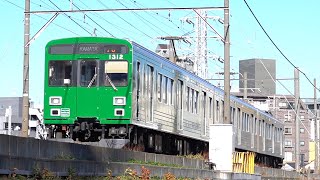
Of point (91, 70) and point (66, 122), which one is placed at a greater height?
point (91, 70)

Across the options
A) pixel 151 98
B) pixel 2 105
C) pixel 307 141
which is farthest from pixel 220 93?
pixel 307 141

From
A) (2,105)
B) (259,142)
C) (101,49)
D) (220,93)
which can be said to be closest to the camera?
(101,49)

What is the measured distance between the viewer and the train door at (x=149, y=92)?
21781mm

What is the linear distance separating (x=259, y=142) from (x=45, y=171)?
31.0 m

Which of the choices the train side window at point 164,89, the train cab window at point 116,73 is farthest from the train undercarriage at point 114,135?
the train cab window at point 116,73

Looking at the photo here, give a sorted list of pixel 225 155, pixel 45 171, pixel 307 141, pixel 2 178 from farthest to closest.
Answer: pixel 307 141
pixel 225 155
pixel 45 171
pixel 2 178

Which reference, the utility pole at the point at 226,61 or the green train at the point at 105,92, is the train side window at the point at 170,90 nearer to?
the green train at the point at 105,92

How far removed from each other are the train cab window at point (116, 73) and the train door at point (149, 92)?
1.32 metres

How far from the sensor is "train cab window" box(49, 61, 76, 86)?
21167 mm

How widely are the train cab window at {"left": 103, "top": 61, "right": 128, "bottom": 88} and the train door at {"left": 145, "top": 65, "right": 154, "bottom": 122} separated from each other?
1317 millimetres

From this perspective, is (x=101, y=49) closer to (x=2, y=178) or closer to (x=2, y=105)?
(x=2, y=178)

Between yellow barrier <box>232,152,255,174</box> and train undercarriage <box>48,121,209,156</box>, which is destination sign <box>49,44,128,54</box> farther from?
yellow barrier <box>232,152,255,174</box>

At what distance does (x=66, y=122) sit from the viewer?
69.2 ft

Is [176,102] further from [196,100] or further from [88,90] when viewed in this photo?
[88,90]
